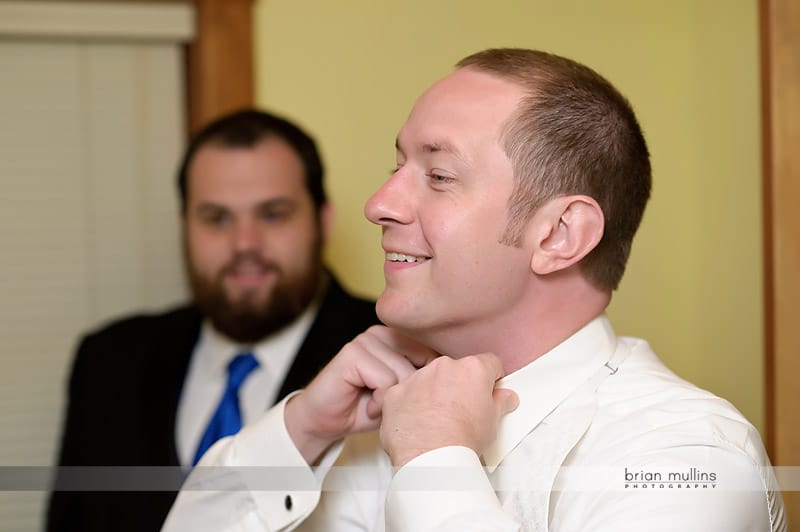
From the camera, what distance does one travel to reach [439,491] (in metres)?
0.71

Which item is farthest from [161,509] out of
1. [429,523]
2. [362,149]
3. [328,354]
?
[429,523]

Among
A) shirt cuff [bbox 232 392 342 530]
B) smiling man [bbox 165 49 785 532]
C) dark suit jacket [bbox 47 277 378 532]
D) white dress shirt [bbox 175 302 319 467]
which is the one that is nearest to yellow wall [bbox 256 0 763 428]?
smiling man [bbox 165 49 785 532]

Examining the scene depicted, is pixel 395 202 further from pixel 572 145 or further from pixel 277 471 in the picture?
pixel 277 471

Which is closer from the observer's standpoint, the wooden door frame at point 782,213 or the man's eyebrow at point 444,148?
the man's eyebrow at point 444,148

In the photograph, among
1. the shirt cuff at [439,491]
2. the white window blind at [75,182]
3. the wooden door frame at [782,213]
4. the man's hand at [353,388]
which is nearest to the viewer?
the shirt cuff at [439,491]

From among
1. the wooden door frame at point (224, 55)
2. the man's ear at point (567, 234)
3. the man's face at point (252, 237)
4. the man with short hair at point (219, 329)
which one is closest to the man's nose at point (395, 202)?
the man's ear at point (567, 234)

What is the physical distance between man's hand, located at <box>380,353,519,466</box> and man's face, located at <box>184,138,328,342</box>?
2.86 feet

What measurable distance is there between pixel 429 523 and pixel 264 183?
1005 millimetres

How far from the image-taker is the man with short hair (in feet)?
5.09

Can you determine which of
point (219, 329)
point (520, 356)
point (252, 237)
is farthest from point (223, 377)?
point (520, 356)

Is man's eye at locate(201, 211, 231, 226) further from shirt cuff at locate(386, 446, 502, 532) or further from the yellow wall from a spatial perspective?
shirt cuff at locate(386, 446, 502, 532)

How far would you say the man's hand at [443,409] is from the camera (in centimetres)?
74

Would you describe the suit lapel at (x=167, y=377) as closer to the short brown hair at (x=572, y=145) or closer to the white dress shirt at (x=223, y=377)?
the white dress shirt at (x=223, y=377)

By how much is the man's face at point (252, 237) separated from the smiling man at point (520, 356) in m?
0.71
